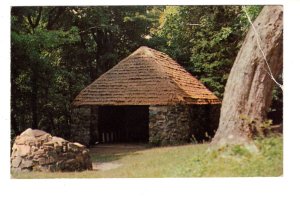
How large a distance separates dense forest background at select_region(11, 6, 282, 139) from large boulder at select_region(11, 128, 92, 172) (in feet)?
4.00

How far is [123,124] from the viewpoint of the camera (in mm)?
19359

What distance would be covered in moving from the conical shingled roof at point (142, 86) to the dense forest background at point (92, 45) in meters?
0.99

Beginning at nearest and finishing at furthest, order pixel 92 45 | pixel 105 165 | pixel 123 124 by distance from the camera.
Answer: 1. pixel 105 165
2. pixel 123 124
3. pixel 92 45

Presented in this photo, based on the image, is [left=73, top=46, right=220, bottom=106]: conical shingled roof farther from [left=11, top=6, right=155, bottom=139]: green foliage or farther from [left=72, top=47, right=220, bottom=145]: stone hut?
[left=11, top=6, right=155, bottom=139]: green foliage

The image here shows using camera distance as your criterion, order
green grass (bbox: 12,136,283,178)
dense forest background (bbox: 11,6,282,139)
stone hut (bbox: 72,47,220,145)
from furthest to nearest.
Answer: stone hut (bbox: 72,47,220,145) → dense forest background (bbox: 11,6,282,139) → green grass (bbox: 12,136,283,178)

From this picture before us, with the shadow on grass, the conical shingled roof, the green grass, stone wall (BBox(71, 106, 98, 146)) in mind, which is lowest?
the shadow on grass

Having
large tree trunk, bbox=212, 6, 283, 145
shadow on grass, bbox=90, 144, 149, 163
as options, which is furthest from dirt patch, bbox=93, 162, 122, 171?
large tree trunk, bbox=212, 6, 283, 145

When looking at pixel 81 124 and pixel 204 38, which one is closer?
pixel 81 124

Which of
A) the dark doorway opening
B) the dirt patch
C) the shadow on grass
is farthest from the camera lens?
the dark doorway opening

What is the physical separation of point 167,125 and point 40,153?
5734 mm

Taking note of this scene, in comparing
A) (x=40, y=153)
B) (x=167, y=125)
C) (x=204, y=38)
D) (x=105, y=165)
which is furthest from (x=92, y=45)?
(x=40, y=153)

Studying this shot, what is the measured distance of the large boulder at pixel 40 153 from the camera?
10156 millimetres

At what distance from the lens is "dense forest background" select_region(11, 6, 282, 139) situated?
12.9 meters

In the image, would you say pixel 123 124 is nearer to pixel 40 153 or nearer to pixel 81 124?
pixel 81 124
